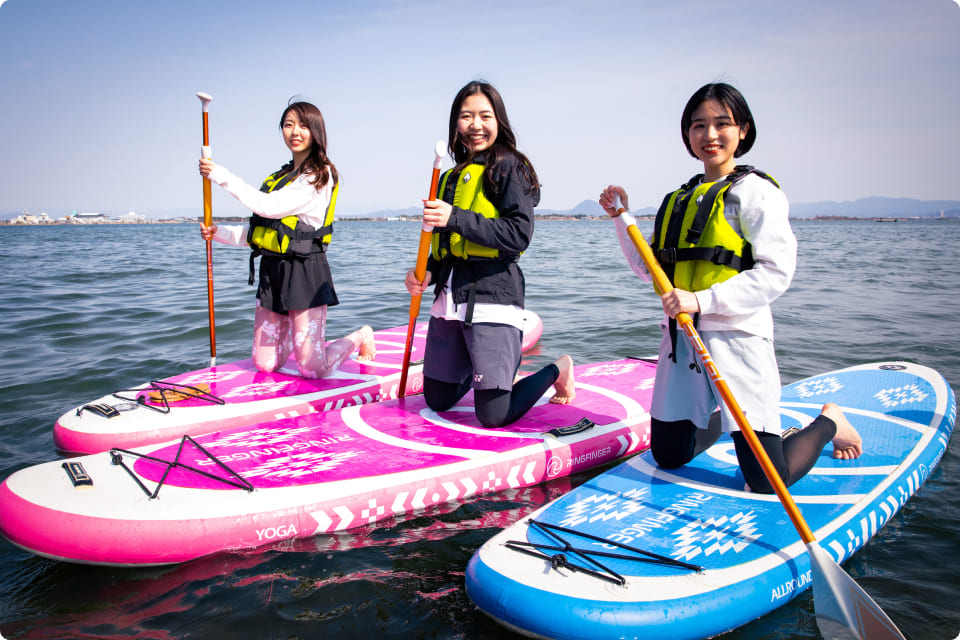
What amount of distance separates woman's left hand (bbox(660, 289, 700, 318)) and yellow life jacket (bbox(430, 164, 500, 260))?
49.3 inches

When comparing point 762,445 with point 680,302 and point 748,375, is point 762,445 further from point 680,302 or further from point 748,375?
point 680,302

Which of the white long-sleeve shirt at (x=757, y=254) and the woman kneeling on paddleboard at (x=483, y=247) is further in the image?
the woman kneeling on paddleboard at (x=483, y=247)

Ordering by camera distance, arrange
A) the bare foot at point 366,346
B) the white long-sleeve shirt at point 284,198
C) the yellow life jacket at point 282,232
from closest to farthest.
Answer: the white long-sleeve shirt at point 284,198 → the yellow life jacket at point 282,232 → the bare foot at point 366,346

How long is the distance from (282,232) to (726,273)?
10.6 ft

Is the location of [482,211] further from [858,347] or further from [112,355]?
[858,347]

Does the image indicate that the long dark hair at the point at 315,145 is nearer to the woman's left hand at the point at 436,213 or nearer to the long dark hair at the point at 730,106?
the woman's left hand at the point at 436,213

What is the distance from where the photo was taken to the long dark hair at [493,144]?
389 centimetres

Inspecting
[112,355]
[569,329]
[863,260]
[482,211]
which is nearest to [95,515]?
[482,211]

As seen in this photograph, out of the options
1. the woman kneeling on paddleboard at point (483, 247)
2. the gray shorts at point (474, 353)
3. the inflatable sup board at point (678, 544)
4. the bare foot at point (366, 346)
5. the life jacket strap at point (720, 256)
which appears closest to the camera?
the inflatable sup board at point (678, 544)

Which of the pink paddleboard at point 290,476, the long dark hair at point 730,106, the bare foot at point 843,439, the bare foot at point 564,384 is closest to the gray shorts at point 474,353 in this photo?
the pink paddleboard at point 290,476

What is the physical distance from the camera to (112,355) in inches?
302

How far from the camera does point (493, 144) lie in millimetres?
4008

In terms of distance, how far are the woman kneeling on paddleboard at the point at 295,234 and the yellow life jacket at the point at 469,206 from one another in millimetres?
1273

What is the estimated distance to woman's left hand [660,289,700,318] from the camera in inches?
115
